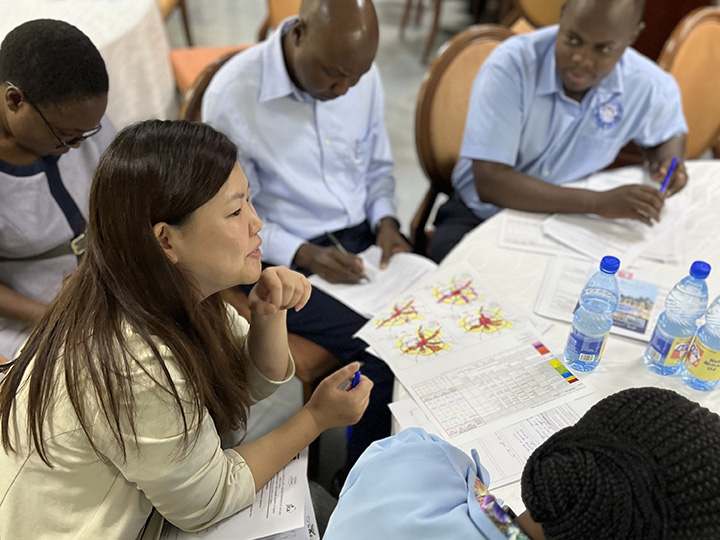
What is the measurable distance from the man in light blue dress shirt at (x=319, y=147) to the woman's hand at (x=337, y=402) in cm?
33

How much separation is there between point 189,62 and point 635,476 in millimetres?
2390

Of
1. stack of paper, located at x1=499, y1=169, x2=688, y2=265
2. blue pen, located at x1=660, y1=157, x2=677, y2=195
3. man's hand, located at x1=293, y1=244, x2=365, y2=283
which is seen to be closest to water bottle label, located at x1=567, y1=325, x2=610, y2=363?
stack of paper, located at x1=499, y1=169, x2=688, y2=265

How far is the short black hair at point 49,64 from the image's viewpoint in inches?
45.1

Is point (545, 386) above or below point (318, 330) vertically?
above

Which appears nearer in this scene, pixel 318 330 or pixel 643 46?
pixel 318 330

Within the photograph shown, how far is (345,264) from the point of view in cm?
157

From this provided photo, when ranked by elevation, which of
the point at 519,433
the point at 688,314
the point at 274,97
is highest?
the point at 274,97

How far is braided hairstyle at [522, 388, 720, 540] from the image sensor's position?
575 millimetres

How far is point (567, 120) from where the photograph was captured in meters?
1.70

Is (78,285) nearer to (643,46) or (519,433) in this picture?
(519,433)

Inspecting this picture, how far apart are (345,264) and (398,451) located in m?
0.79

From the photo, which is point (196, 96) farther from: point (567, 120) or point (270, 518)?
point (270, 518)

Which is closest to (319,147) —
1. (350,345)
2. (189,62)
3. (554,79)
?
(350,345)

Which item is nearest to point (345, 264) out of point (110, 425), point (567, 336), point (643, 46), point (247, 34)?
point (567, 336)
